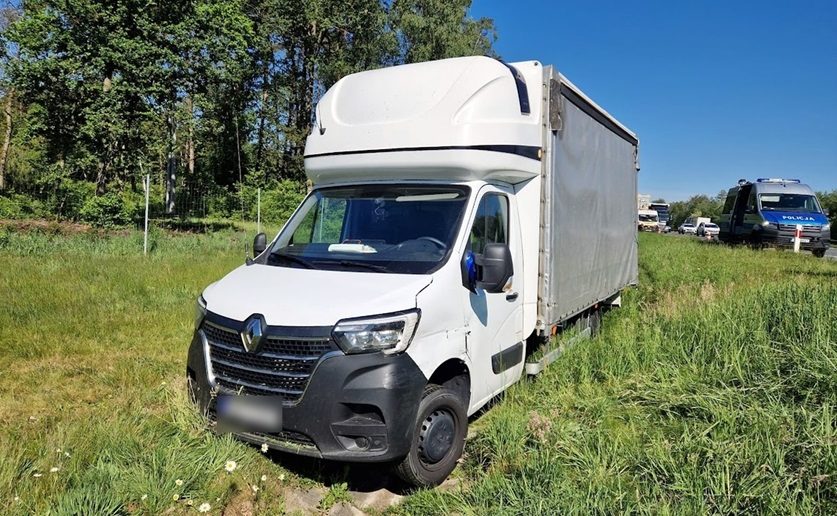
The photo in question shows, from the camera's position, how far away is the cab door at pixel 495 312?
3.91 m

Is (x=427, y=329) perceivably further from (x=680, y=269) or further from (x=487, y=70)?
(x=680, y=269)

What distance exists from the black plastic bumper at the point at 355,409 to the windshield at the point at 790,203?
828 inches

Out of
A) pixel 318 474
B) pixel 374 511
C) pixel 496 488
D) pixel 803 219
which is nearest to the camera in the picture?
pixel 496 488

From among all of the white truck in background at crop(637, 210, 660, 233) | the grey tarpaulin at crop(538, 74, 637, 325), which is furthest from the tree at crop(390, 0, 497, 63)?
the grey tarpaulin at crop(538, 74, 637, 325)

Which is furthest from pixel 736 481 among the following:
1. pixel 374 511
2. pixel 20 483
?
pixel 20 483

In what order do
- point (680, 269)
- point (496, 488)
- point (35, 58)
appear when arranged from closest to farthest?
point (496, 488) → point (680, 269) → point (35, 58)

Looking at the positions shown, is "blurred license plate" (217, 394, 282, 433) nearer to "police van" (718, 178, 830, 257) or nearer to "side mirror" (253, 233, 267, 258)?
"side mirror" (253, 233, 267, 258)

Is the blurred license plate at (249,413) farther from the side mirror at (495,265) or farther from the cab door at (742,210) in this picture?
the cab door at (742,210)

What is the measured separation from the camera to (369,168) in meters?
4.34

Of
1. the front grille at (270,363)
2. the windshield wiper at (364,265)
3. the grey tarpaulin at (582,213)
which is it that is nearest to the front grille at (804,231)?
the grey tarpaulin at (582,213)

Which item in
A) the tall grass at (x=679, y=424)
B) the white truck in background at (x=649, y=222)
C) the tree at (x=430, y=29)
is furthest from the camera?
the white truck in background at (x=649, y=222)

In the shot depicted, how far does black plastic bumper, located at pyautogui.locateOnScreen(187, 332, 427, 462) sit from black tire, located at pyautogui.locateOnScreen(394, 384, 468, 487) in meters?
0.22

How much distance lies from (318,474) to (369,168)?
2.34 m

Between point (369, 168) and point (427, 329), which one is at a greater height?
point (369, 168)
